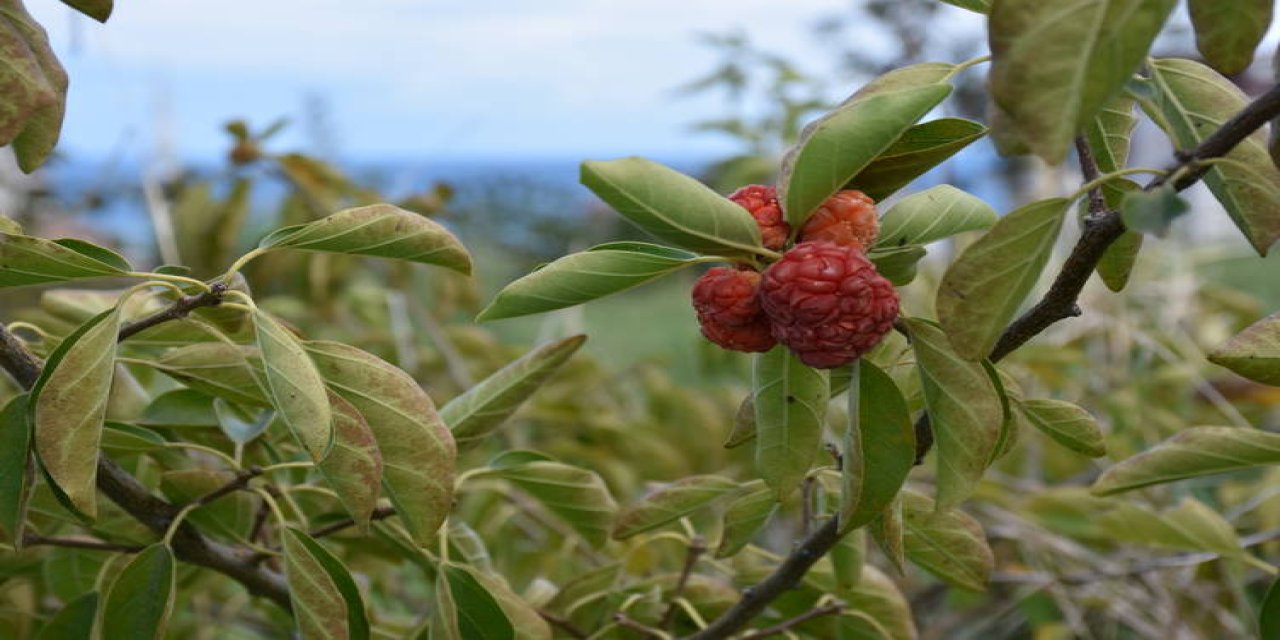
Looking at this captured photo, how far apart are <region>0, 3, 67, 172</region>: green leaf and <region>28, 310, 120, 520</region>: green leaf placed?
4.3 inches

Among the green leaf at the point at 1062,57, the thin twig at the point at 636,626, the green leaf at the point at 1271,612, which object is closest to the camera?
the green leaf at the point at 1062,57

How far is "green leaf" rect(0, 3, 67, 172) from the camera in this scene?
0.60m

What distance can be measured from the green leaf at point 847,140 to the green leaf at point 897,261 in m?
0.06

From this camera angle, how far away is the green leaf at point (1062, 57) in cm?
48

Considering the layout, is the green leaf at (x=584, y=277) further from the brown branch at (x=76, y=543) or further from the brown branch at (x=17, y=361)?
the brown branch at (x=76, y=543)

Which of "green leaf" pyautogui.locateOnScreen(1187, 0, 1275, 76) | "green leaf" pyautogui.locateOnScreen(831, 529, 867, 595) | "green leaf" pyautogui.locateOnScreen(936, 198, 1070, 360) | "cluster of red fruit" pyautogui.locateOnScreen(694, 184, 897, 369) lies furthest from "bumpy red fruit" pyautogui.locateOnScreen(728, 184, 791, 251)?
"green leaf" pyautogui.locateOnScreen(831, 529, 867, 595)

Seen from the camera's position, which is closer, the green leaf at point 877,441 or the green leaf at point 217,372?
the green leaf at point 877,441

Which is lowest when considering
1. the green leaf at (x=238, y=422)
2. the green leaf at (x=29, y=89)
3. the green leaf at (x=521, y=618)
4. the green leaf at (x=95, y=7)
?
the green leaf at (x=521, y=618)

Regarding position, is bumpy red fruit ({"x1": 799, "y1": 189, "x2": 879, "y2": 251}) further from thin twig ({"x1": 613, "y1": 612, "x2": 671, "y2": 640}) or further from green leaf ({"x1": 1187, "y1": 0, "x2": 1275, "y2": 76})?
thin twig ({"x1": 613, "y1": 612, "x2": 671, "y2": 640})

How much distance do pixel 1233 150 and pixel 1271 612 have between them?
32 cm

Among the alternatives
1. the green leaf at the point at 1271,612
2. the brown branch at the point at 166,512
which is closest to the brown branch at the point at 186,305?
the brown branch at the point at 166,512

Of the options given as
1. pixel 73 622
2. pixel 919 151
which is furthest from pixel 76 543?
pixel 919 151

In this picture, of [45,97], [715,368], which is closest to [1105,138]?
[45,97]

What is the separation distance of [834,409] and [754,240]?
5.45 ft
